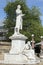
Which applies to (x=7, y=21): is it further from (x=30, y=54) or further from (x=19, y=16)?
(x=30, y=54)

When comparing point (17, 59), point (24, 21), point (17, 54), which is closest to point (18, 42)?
point (17, 54)

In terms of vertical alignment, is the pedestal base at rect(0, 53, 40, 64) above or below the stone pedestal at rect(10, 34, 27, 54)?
below

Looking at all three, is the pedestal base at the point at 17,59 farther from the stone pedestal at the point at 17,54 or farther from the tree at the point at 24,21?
the tree at the point at 24,21

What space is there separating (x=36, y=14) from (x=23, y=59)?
65.5 feet

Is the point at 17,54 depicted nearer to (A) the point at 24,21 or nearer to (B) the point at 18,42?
(B) the point at 18,42

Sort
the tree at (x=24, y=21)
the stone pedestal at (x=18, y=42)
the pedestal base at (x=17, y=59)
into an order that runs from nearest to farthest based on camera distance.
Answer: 1. the pedestal base at (x=17, y=59)
2. the stone pedestal at (x=18, y=42)
3. the tree at (x=24, y=21)

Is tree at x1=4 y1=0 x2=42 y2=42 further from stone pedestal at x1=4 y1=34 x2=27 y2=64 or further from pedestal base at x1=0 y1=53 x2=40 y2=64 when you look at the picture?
pedestal base at x1=0 y1=53 x2=40 y2=64

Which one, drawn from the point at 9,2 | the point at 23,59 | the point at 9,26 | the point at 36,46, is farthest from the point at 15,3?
the point at 23,59

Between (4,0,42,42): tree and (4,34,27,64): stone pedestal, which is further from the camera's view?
(4,0,42,42): tree

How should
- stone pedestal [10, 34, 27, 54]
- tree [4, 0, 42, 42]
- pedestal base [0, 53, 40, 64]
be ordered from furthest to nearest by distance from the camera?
tree [4, 0, 42, 42], stone pedestal [10, 34, 27, 54], pedestal base [0, 53, 40, 64]

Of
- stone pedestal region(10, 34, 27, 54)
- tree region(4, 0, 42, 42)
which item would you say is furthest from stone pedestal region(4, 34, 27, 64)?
tree region(4, 0, 42, 42)

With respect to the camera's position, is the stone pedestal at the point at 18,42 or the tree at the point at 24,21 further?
the tree at the point at 24,21

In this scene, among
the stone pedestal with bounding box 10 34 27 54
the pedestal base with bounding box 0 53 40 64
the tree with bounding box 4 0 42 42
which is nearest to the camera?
the pedestal base with bounding box 0 53 40 64

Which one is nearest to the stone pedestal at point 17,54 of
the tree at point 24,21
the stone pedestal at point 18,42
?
the stone pedestal at point 18,42
